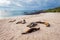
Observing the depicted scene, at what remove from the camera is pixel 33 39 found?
7539mm

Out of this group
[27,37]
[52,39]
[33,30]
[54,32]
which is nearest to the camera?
[52,39]

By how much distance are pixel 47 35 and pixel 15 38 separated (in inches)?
73.2

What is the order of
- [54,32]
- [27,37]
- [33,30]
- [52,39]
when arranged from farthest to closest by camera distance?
[33,30] → [54,32] → [27,37] → [52,39]

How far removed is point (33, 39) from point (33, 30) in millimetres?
1614

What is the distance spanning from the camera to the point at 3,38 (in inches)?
320

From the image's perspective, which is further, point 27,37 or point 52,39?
point 27,37

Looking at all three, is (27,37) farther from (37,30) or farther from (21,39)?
(37,30)

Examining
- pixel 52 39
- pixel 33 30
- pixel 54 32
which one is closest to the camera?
pixel 52 39

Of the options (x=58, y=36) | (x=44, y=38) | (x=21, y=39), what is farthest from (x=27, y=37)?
(x=58, y=36)

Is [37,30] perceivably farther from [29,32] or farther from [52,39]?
[52,39]

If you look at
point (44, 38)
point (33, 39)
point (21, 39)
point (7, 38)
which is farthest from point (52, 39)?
point (7, 38)

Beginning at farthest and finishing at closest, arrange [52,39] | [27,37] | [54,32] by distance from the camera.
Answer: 1. [54,32]
2. [27,37]
3. [52,39]

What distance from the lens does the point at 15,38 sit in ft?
26.2

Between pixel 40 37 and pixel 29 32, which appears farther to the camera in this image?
pixel 29 32
